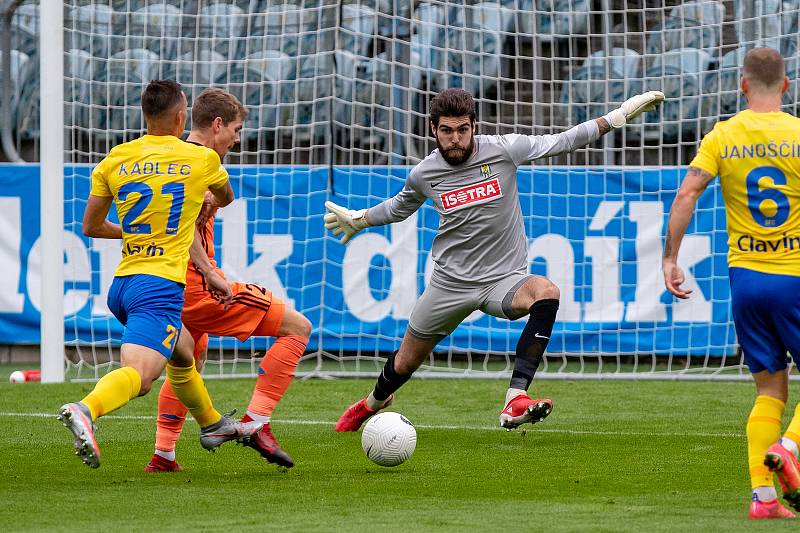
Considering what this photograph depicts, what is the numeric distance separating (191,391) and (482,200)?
213 centimetres

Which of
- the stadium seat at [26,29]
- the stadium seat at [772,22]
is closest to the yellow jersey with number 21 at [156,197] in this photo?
the stadium seat at [772,22]

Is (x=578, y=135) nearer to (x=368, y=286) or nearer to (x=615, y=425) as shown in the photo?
(x=615, y=425)

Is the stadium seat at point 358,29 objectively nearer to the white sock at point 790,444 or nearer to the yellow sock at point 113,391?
the yellow sock at point 113,391

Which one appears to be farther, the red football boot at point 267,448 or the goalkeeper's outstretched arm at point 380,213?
the goalkeeper's outstretched arm at point 380,213

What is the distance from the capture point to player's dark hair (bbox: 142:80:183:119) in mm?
5730

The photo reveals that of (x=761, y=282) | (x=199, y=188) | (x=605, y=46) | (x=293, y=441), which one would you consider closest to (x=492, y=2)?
(x=605, y=46)

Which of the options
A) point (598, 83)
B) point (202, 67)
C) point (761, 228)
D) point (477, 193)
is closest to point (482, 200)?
point (477, 193)

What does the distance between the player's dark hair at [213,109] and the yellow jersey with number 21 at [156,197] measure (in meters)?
0.60

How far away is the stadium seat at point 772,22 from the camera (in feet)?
37.0

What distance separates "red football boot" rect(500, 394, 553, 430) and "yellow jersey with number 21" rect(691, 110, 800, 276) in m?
1.60

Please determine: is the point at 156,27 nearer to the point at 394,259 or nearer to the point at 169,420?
the point at 394,259

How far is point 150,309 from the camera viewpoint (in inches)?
217

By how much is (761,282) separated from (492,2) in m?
7.93

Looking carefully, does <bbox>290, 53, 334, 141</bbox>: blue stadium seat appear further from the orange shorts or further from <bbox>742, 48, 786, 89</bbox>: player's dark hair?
<bbox>742, 48, 786, 89</bbox>: player's dark hair
